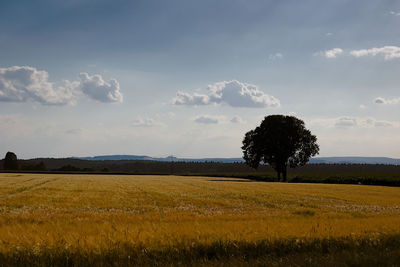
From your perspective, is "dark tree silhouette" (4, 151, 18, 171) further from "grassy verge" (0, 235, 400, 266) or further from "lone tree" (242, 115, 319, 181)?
"grassy verge" (0, 235, 400, 266)

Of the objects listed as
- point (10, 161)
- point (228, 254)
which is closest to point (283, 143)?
point (228, 254)

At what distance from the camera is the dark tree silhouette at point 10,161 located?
552 feet

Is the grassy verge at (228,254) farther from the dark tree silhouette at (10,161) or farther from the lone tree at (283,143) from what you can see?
the dark tree silhouette at (10,161)

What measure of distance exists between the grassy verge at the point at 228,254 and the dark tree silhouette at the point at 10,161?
182853mm

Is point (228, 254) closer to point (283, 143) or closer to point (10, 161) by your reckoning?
point (283, 143)

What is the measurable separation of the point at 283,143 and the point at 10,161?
143m

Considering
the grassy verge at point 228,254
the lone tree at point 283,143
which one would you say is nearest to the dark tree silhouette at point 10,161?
the lone tree at point 283,143

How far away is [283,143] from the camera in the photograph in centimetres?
7731

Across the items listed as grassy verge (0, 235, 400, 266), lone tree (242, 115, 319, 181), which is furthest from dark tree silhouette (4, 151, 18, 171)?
grassy verge (0, 235, 400, 266)

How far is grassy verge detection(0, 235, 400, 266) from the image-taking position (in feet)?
23.9

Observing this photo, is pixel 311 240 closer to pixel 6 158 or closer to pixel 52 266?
pixel 52 266

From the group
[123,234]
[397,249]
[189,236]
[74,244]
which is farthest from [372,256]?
[74,244]

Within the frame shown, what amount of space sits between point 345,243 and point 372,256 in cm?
138

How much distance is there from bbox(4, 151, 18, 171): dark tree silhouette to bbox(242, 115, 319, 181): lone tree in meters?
135
